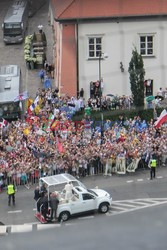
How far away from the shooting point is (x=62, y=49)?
6.08 metres

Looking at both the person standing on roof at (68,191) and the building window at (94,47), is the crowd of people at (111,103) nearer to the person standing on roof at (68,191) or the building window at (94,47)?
the building window at (94,47)

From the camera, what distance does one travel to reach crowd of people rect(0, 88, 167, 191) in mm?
4375

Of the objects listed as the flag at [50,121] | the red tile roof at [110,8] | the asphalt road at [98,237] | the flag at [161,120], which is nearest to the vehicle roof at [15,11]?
the red tile roof at [110,8]

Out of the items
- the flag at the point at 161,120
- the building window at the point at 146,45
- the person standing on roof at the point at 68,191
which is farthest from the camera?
the building window at the point at 146,45

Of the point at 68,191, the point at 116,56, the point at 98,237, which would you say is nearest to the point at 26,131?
the point at 68,191

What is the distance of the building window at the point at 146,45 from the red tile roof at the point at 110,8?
0.91 feet

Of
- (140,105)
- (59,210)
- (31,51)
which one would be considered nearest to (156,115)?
(140,105)

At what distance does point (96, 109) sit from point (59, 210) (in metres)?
1.96

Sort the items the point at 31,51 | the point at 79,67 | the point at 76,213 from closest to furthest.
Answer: the point at 76,213 < the point at 79,67 < the point at 31,51

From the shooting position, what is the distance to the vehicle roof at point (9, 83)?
5.75m

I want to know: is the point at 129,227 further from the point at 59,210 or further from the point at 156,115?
the point at 156,115

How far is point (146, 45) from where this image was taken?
5.98 m

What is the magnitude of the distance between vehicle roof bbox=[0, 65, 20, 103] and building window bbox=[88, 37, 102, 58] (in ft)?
3.01

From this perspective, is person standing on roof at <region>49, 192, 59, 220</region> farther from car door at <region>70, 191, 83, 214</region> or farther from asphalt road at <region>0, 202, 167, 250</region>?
asphalt road at <region>0, 202, 167, 250</region>
